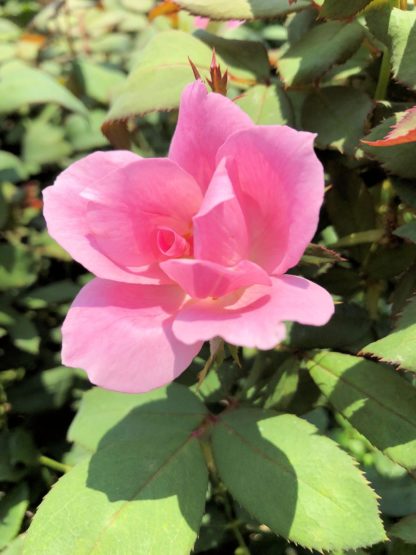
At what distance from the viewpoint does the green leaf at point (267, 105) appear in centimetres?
74

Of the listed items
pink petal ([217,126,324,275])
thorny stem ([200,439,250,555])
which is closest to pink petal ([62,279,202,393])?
pink petal ([217,126,324,275])

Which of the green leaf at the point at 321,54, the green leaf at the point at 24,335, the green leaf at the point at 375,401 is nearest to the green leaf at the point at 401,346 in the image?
the green leaf at the point at 375,401

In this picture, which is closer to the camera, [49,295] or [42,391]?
[42,391]

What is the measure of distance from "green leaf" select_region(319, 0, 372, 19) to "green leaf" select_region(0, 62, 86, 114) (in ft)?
1.93

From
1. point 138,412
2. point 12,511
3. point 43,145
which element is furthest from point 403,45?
point 43,145

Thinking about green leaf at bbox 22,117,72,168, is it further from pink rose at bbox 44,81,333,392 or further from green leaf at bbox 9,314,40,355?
pink rose at bbox 44,81,333,392

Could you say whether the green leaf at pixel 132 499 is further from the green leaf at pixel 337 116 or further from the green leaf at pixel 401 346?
the green leaf at pixel 337 116

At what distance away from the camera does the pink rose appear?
19.8 inches

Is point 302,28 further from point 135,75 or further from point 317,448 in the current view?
point 317,448

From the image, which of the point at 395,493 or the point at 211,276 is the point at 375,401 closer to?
the point at 211,276

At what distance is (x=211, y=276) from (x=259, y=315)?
0.06 meters

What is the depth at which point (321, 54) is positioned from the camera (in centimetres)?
71

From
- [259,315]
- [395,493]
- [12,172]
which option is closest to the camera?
[259,315]

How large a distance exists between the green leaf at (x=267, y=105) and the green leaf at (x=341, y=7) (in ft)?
0.46
